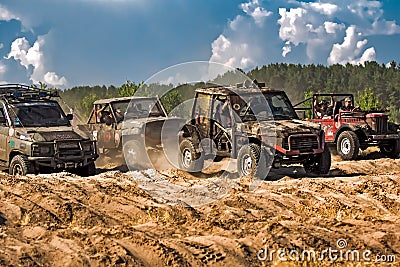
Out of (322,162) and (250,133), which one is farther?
(322,162)

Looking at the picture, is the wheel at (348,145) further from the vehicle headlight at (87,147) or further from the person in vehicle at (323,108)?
the vehicle headlight at (87,147)

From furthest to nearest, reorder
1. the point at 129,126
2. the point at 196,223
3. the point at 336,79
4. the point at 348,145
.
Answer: the point at 336,79, the point at 348,145, the point at 129,126, the point at 196,223

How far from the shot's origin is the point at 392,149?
19.4 meters

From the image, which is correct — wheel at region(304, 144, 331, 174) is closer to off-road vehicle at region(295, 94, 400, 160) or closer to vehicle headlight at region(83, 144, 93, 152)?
off-road vehicle at region(295, 94, 400, 160)

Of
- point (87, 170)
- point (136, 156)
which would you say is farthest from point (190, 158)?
point (87, 170)

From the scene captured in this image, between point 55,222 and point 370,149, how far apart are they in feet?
46.7

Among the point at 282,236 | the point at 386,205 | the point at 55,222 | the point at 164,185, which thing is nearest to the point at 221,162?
the point at 164,185

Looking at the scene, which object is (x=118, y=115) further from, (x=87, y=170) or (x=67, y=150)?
(x=67, y=150)

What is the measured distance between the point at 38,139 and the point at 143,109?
4.30 m

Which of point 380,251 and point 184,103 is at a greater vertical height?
point 184,103

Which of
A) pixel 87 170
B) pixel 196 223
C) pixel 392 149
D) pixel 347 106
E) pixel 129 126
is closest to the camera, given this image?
pixel 196 223

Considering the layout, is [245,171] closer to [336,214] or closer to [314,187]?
[314,187]

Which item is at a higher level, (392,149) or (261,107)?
(261,107)

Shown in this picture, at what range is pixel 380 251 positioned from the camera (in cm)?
759
